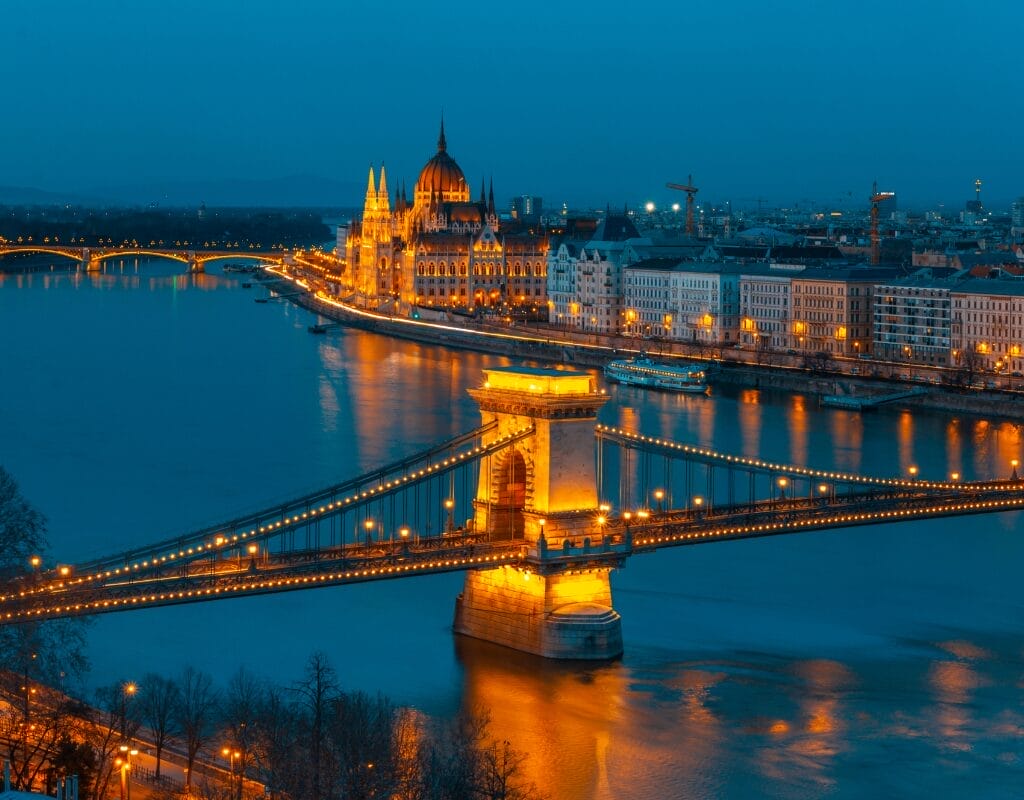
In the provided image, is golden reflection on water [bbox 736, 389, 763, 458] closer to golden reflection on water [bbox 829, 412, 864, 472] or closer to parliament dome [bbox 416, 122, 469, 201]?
golden reflection on water [bbox 829, 412, 864, 472]

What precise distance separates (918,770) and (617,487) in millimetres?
8585

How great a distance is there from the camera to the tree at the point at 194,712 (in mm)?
11547

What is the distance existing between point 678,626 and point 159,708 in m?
5.07

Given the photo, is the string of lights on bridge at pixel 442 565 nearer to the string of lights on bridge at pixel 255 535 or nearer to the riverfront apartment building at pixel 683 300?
the string of lights on bridge at pixel 255 535

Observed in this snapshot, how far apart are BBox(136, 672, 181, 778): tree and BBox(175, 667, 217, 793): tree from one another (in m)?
0.06

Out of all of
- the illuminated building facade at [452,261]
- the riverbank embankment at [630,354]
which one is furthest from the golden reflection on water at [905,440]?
the illuminated building facade at [452,261]

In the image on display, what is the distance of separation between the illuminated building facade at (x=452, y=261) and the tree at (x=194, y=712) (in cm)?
4064

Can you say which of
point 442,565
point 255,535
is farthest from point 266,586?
point 442,565

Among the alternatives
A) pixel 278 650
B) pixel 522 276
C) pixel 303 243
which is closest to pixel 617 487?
pixel 278 650

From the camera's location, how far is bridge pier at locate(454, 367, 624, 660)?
15188 mm

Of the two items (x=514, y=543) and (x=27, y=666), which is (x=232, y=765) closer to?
(x=27, y=666)

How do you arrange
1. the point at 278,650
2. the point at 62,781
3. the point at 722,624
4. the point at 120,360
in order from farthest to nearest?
1. the point at 120,360
2. the point at 722,624
3. the point at 278,650
4. the point at 62,781

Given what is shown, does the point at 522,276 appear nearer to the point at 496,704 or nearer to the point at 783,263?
the point at 783,263

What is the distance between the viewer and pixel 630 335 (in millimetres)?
45281
